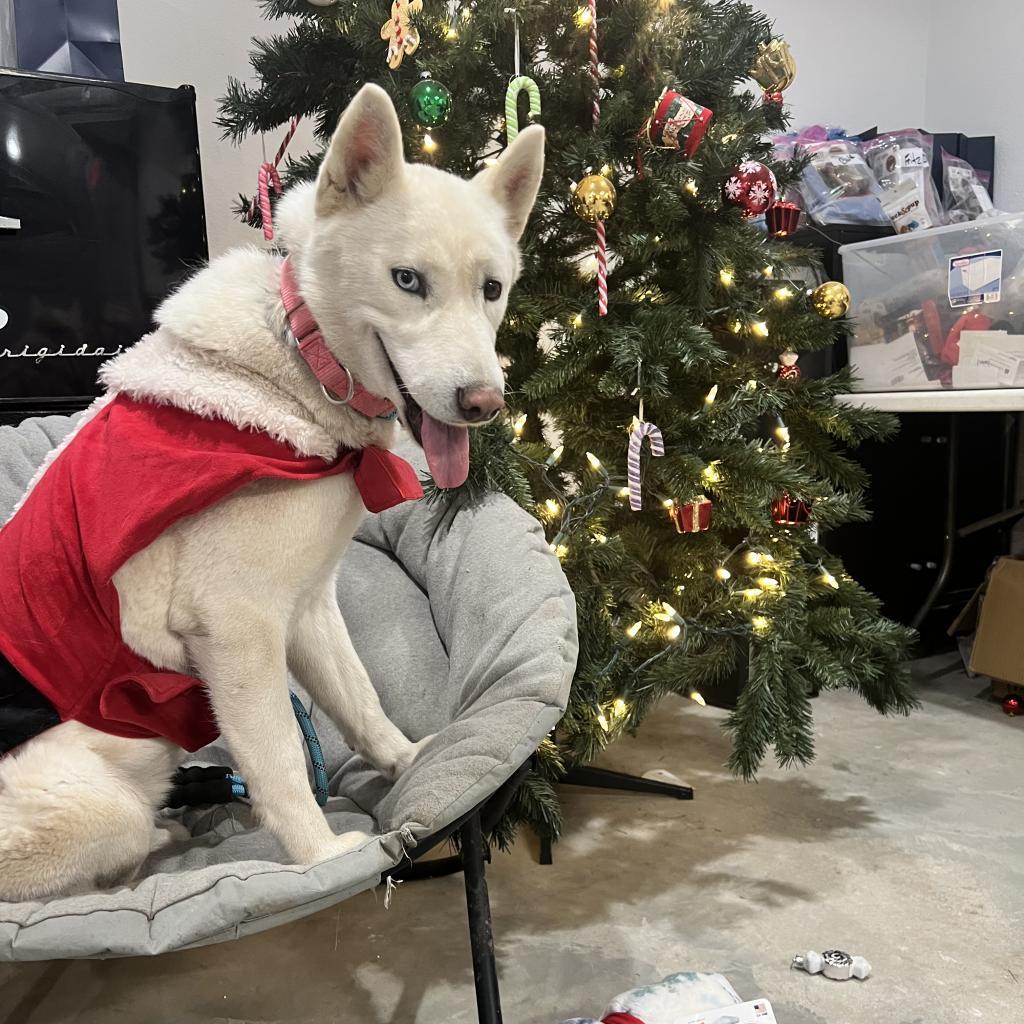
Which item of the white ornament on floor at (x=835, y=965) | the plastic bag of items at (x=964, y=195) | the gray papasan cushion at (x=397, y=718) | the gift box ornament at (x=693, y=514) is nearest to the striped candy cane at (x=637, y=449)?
the gift box ornament at (x=693, y=514)

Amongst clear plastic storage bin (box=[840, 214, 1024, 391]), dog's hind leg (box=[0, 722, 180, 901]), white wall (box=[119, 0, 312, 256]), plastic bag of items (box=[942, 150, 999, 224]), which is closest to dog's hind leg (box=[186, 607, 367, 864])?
dog's hind leg (box=[0, 722, 180, 901])

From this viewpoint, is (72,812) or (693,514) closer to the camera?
(72,812)

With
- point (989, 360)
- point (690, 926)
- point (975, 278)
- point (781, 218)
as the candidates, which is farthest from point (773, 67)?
point (690, 926)

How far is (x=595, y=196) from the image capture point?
151 centimetres

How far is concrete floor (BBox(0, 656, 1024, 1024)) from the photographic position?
126 centimetres

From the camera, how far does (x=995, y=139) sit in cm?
304

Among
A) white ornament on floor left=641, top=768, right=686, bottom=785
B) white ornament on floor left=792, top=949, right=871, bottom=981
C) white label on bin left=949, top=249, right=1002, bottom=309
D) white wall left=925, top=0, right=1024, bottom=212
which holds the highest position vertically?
white wall left=925, top=0, right=1024, bottom=212

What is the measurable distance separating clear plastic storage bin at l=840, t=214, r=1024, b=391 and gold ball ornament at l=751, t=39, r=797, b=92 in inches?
26.4

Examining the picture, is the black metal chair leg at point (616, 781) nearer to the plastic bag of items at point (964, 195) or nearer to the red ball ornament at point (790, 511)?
the red ball ornament at point (790, 511)

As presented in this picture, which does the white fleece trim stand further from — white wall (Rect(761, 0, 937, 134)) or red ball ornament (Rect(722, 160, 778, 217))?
white wall (Rect(761, 0, 937, 134))

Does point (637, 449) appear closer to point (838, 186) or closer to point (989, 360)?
point (989, 360)

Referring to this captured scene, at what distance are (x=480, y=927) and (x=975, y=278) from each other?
1.87 meters

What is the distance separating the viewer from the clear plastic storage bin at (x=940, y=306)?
2.07 metres

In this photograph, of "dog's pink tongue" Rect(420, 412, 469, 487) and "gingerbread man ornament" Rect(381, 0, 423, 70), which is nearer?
"dog's pink tongue" Rect(420, 412, 469, 487)
